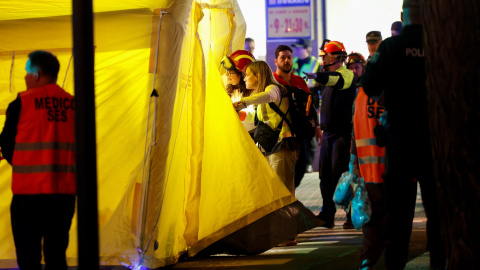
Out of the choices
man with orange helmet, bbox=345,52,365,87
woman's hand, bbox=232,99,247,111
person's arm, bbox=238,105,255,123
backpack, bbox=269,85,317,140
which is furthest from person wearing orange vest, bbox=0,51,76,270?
man with orange helmet, bbox=345,52,365,87

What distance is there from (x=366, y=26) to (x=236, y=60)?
11.8 meters

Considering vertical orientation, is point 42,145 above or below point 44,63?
below

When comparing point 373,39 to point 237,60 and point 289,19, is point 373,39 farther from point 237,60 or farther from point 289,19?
point 289,19

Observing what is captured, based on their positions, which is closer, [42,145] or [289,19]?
[42,145]

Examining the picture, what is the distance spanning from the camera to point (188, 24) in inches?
302

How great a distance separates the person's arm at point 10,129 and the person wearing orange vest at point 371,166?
241 cm

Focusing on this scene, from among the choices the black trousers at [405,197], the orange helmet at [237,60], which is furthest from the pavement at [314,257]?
the orange helmet at [237,60]

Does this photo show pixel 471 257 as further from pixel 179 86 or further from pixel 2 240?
pixel 2 240

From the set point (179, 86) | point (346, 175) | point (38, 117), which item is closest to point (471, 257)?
point (346, 175)

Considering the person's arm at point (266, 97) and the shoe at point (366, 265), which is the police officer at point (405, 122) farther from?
the person's arm at point (266, 97)

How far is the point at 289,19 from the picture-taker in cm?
1825

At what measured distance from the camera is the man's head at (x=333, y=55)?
33.9 feet

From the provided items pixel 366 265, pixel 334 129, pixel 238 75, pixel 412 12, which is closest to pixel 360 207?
pixel 366 265

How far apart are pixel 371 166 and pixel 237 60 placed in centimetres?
341
